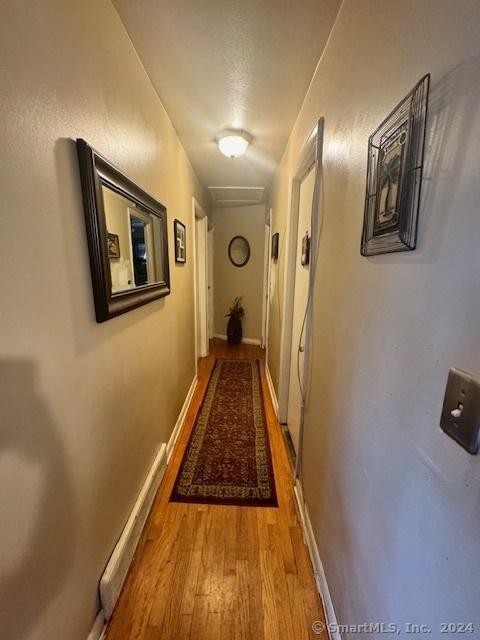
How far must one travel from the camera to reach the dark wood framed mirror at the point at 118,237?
34.3 inches

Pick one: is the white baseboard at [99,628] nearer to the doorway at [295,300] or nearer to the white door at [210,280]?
the doorway at [295,300]

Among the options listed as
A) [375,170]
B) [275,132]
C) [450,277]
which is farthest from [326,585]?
[275,132]

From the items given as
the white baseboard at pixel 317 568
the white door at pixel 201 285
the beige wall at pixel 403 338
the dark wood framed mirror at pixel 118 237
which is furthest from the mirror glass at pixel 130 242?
the white door at pixel 201 285

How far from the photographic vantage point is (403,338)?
0.59 metres

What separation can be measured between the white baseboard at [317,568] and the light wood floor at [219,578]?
1.4 inches

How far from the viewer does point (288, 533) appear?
4.48 ft

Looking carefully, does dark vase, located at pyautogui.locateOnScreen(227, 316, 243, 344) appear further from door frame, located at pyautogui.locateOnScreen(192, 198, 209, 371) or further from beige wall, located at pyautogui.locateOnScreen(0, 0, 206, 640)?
beige wall, located at pyautogui.locateOnScreen(0, 0, 206, 640)

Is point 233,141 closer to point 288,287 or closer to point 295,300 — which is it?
point 288,287

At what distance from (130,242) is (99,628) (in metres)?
1.52

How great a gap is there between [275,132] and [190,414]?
247cm

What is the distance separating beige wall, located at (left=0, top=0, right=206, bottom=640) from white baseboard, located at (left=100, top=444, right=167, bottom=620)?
0.04 metres

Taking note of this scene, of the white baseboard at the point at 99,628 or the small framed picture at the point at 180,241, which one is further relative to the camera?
the small framed picture at the point at 180,241

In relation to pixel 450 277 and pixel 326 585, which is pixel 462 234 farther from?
pixel 326 585

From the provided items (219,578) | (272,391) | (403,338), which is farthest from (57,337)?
(272,391)
